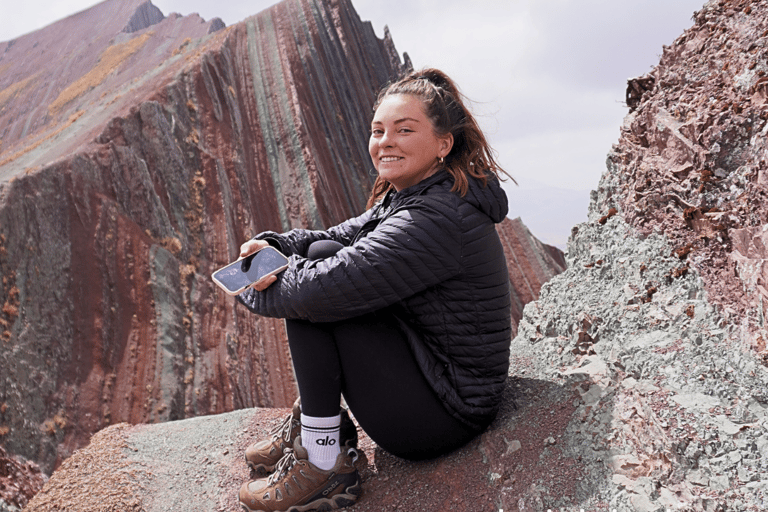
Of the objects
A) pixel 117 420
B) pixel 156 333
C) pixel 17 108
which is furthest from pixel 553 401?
pixel 17 108

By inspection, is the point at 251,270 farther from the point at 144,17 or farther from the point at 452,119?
the point at 144,17

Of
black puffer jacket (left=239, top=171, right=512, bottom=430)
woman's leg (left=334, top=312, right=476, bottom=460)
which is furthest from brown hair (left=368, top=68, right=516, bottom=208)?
woman's leg (left=334, top=312, right=476, bottom=460)

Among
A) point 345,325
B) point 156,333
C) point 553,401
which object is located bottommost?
point 156,333

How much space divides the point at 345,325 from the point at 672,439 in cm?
109

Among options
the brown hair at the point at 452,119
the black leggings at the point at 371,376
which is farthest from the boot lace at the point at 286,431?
the brown hair at the point at 452,119

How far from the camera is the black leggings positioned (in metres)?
1.75

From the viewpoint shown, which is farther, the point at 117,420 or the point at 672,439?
the point at 117,420

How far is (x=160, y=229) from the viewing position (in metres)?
6.88

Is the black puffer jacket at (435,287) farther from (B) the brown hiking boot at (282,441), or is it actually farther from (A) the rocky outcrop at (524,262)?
(A) the rocky outcrop at (524,262)

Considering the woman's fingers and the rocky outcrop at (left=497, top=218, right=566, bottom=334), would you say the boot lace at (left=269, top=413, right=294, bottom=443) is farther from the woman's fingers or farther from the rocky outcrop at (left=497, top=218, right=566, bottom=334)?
the rocky outcrop at (left=497, top=218, right=566, bottom=334)

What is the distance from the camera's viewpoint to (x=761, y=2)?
7.29ft

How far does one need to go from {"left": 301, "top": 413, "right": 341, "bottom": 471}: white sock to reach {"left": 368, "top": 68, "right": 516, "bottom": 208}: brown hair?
1054mm

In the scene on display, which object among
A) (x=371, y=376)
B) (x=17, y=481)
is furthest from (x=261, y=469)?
(x=17, y=481)

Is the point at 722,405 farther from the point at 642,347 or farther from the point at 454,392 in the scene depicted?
the point at 454,392
